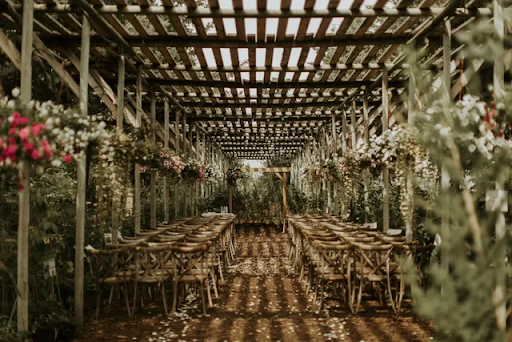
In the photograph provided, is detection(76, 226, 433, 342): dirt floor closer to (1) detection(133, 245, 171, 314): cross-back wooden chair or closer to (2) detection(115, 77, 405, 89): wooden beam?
(1) detection(133, 245, 171, 314): cross-back wooden chair

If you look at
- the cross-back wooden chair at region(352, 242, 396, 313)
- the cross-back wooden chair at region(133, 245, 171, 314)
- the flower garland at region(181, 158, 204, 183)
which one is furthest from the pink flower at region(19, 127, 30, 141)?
the flower garland at region(181, 158, 204, 183)

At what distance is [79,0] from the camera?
4605 mm

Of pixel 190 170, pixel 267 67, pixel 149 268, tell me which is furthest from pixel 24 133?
pixel 190 170

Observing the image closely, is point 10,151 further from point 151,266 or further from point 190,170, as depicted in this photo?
point 190,170

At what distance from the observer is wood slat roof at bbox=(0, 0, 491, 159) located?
5.11 meters

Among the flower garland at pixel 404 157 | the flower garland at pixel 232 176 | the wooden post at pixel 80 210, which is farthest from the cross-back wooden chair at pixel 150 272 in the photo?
the flower garland at pixel 232 176

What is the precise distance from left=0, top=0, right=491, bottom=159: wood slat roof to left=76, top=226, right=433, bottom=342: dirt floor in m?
2.76

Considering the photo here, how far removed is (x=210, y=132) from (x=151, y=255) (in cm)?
883

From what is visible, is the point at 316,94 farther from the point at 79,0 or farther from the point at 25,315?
the point at 25,315

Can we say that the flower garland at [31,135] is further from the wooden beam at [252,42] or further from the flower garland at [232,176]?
the flower garland at [232,176]

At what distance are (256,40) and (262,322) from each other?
3469 millimetres

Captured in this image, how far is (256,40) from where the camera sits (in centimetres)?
616

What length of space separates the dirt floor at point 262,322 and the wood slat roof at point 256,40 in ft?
9.05

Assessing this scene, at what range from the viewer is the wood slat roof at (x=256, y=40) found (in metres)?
5.11
